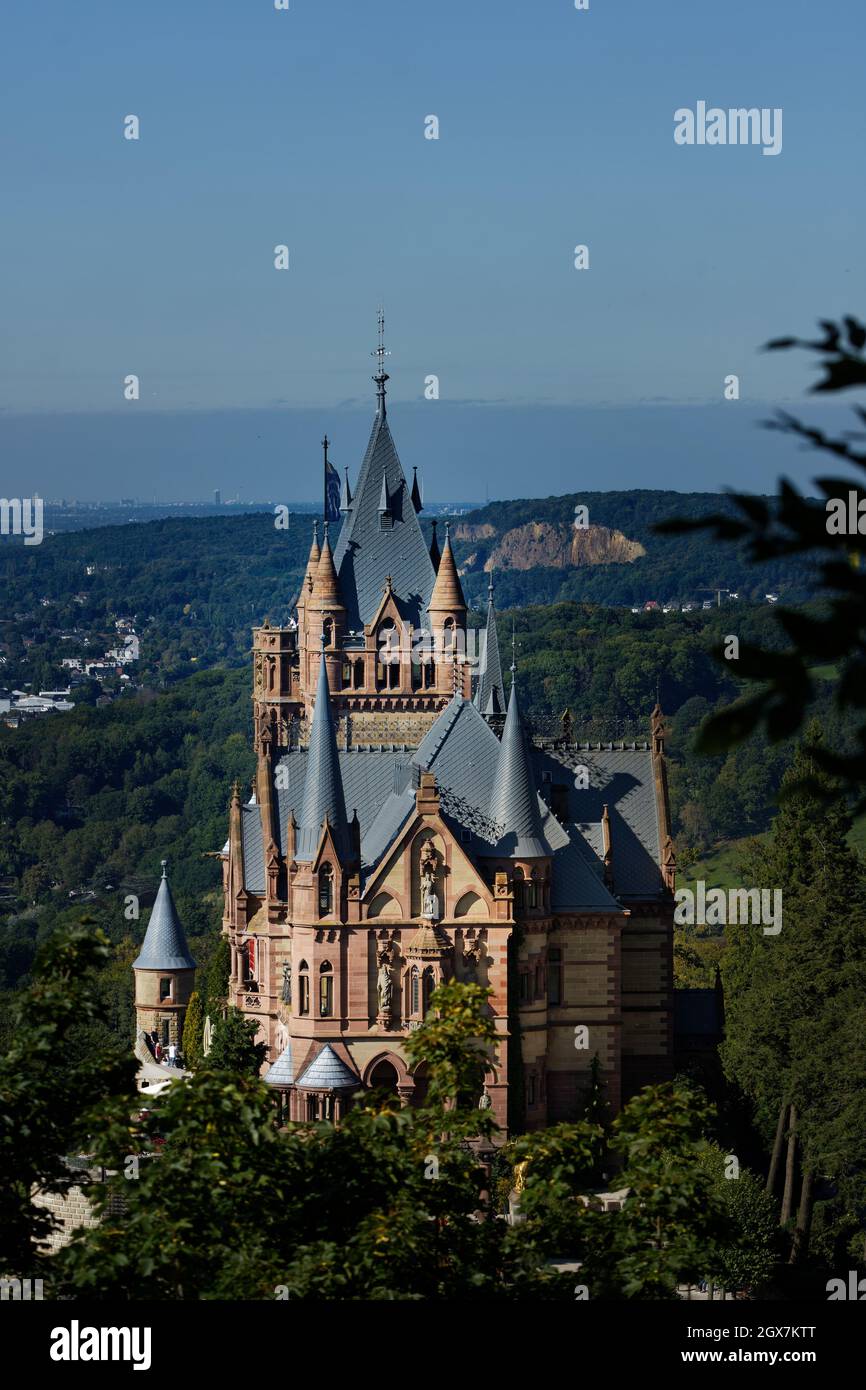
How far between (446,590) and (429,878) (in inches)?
963

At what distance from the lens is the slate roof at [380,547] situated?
112 meters

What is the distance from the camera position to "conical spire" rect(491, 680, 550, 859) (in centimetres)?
8950

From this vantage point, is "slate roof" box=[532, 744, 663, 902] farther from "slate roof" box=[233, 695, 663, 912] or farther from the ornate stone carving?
the ornate stone carving

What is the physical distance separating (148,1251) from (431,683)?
66.1 m

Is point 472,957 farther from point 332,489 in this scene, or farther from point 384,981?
point 332,489

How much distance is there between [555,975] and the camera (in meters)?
91.7

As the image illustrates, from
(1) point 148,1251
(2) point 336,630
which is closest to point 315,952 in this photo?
(2) point 336,630

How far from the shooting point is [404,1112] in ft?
168

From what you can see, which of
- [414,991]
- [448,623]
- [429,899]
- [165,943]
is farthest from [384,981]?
[165,943]

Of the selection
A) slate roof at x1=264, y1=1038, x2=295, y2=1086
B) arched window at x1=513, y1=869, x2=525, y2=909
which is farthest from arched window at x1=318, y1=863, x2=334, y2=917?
arched window at x1=513, y1=869, x2=525, y2=909

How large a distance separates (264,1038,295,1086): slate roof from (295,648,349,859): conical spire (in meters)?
5.60

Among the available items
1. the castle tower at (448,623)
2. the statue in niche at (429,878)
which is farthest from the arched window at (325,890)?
the castle tower at (448,623)

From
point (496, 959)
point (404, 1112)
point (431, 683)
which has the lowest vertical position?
point (404, 1112)
